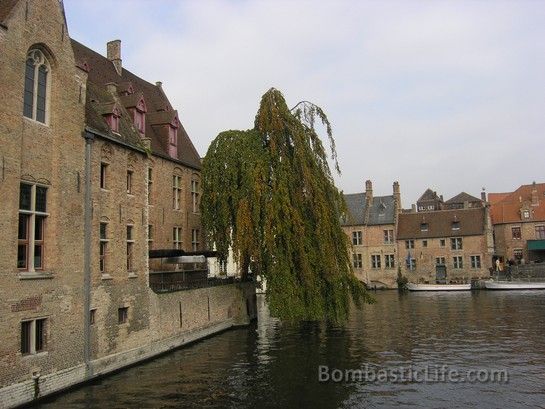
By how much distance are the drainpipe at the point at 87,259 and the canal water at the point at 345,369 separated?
3.19ft

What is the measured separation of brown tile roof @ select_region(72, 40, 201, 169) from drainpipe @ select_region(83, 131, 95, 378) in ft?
14.2

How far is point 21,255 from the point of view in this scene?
39.0 feet

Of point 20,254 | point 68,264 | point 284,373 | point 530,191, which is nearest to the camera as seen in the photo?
point 20,254

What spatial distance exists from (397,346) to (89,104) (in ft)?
45.8

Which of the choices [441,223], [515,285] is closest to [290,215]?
[515,285]

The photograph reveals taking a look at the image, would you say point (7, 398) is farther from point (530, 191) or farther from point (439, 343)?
point (530, 191)

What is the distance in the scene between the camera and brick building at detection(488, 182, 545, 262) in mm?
49781

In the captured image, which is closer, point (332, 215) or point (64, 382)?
point (64, 382)

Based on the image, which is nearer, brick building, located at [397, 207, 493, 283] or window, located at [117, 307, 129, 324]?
window, located at [117, 307, 129, 324]

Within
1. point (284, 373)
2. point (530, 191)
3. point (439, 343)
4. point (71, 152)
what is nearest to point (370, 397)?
point (284, 373)

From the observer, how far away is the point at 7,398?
35.1ft

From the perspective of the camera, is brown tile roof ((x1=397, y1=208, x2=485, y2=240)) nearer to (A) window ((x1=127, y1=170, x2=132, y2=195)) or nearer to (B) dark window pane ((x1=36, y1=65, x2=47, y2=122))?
(A) window ((x1=127, y1=170, x2=132, y2=195))

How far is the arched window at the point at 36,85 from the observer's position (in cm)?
1233

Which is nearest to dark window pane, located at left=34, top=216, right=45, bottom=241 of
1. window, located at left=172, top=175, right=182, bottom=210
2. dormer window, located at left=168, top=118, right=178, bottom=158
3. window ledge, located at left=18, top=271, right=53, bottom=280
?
window ledge, located at left=18, top=271, right=53, bottom=280
